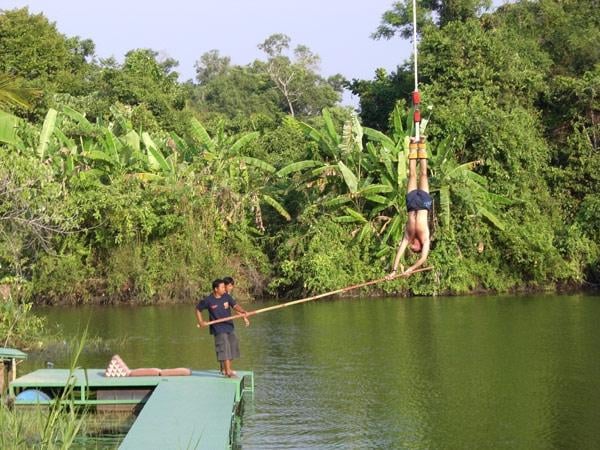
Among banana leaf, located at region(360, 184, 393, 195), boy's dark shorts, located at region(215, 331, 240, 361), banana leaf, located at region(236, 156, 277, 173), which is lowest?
boy's dark shorts, located at region(215, 331, 240, 361)

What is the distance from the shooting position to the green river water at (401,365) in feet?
36.6

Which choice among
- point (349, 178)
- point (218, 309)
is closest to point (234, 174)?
point (349, 178)

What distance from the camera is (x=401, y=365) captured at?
15312 mm

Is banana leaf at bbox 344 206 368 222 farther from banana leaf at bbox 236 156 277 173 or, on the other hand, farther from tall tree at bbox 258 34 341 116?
tall tree at bbox 258 34 341 116

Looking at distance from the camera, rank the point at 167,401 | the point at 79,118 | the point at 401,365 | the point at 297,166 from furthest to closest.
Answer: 1. the point at 297,166
2. the point at 79,118
3. the point at 401,365
4. the point at 167,401

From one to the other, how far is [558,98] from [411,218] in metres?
21.2

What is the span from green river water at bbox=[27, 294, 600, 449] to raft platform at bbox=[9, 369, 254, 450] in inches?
17.6

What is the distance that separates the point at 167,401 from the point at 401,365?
16.5 ft

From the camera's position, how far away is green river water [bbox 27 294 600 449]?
11.2m

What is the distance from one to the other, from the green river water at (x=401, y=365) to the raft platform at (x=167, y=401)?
446 millimetres

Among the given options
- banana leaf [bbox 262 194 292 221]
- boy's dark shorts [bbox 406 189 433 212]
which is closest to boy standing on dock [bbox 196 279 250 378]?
boy's dark shorts [bbox 406 189 433 212]

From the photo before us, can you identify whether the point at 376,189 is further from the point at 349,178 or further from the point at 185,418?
the point at 185,418

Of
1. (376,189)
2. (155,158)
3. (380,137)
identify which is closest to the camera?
(376,189)

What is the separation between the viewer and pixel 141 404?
12.4 metres
